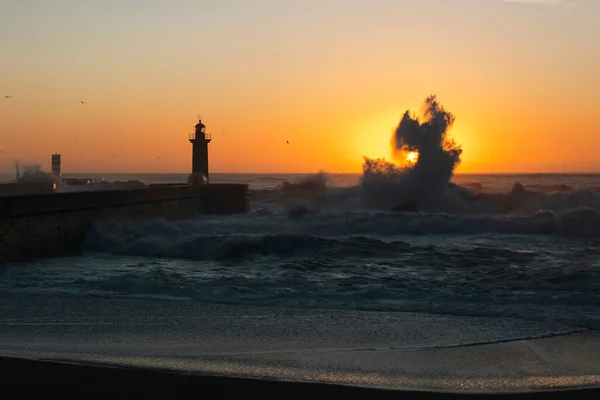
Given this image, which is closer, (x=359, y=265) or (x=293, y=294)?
(x=293, y=294)

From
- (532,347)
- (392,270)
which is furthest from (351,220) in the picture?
(532,347)

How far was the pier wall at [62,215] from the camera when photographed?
11.9m

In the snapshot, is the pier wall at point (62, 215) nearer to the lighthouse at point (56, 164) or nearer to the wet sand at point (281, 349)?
the wet sand at point (281, 349)

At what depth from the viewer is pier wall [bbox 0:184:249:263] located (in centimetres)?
1189

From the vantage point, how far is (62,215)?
13.9 m

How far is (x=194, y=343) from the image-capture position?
5379 millimetres

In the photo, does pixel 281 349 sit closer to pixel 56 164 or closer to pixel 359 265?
pixel 359 265

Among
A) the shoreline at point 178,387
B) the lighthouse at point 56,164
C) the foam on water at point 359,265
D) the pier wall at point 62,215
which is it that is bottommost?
the foam on water at point 359,265

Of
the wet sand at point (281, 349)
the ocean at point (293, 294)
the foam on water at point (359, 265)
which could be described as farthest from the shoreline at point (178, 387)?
the foam on water at point (359, 265)

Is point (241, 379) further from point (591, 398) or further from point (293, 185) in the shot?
point (293, 185)

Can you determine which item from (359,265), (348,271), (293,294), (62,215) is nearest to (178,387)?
(293,294)

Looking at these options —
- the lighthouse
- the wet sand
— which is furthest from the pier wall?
the lighthouse

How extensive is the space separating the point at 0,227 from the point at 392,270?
662 cm

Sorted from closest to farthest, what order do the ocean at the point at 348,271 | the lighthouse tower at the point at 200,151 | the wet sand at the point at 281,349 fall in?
1. the wet sand at the point at 281,349
2. the ocean at the point at 348,271
3. the lighthouse tower at the point at 200,151
